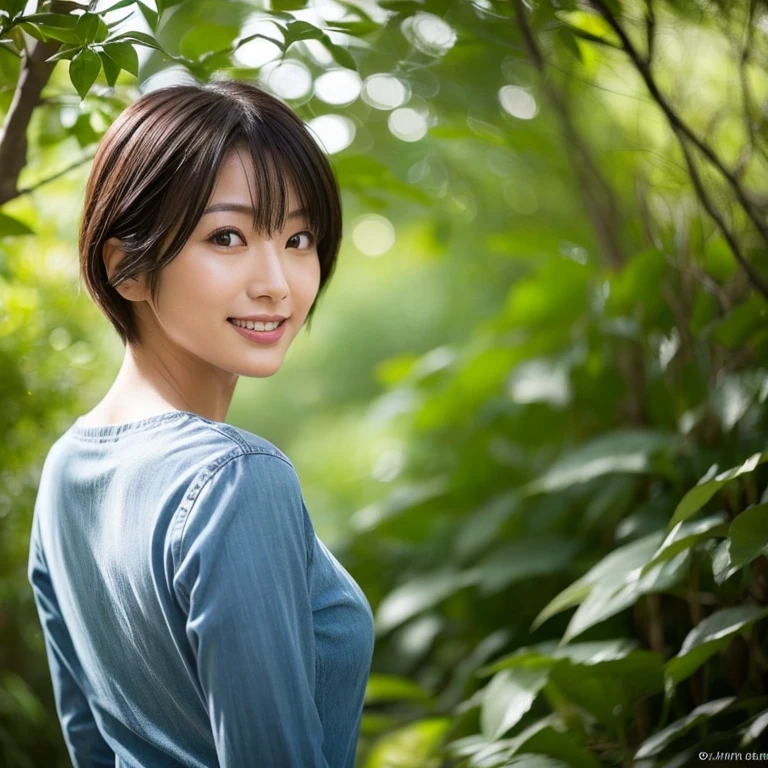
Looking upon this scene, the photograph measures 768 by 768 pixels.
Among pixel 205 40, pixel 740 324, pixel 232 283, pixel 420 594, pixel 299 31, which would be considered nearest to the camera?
pixel 232 283

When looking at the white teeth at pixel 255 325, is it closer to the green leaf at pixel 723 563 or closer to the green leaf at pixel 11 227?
the green leaf at pixel 11 227

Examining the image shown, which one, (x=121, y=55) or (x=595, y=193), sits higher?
(x=121, y=55)

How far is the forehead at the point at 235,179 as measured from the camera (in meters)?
0.57

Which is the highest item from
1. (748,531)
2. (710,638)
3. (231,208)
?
(231,208)

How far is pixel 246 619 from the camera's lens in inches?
19.0

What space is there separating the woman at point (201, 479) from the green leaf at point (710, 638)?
287 mm

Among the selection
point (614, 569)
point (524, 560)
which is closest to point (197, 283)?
point (614, 569)

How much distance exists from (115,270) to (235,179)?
0.11m

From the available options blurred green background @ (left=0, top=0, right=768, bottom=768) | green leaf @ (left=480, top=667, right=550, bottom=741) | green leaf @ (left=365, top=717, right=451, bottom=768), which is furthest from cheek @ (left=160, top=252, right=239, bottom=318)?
green leaf @ (left=365, top=717, right=451, bottom=768)

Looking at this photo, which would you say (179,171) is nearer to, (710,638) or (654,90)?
(654,90)

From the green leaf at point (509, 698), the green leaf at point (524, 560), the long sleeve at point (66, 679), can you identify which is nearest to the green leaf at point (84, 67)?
the long sleeve at point (66, 679)

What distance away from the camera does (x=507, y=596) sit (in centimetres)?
140

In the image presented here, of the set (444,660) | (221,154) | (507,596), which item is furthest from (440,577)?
(221,154)

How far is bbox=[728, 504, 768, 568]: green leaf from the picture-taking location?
668 millimetres
